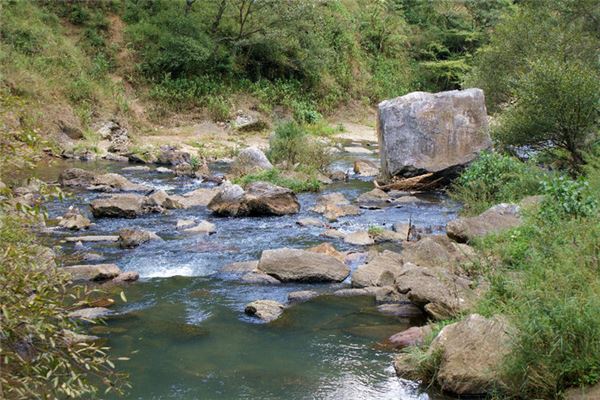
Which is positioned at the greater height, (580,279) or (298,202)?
(580,279)

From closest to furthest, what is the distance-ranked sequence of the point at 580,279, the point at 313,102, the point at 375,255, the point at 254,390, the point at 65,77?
the point at 580,279 < the point at 254,390 < the point at 375,255 < the point at 65,77 < the point at 313,102

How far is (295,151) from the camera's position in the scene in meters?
18.6

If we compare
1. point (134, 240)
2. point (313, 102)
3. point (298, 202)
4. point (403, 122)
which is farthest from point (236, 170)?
point (313, 102)

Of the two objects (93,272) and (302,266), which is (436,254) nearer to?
(302,266)

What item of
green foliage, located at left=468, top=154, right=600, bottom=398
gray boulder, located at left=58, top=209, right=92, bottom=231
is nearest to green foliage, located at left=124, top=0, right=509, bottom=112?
gray boulder, located at left=58, top=209, right=92, bottom=231

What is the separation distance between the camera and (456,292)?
24.0ft

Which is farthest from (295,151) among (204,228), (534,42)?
(534,42)

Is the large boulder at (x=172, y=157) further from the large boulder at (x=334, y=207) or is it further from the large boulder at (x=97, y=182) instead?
the large boulder at (x=334, y=207)

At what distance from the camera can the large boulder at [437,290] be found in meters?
7.21

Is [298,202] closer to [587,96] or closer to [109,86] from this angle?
[587,96]

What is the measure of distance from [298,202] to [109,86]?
16289 millimetres

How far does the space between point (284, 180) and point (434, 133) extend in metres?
4.24

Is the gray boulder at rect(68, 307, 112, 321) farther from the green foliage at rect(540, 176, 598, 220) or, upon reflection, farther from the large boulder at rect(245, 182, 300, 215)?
the large boulder at rect(245, 182, 300, 215)

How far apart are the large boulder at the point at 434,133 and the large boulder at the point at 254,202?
4121 mm
